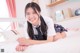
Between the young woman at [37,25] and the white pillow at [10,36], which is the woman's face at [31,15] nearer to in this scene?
the young woman at [37,25]

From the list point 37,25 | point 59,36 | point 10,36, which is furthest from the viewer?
point 10,36

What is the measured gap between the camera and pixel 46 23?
4.74ft

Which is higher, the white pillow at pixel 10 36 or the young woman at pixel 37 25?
the young woman at pixel 37 25

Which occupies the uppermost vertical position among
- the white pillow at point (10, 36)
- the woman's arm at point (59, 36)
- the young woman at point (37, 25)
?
the young woman at point (37, 25)

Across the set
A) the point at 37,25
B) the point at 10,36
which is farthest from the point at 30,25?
the point at 10,36

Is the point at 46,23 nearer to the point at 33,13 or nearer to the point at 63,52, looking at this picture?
the point at 33,13

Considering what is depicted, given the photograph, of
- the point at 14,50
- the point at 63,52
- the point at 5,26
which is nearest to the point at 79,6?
the point at 5,26

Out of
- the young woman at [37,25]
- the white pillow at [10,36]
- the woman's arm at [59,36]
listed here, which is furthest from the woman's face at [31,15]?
the white pillow at [10,36]

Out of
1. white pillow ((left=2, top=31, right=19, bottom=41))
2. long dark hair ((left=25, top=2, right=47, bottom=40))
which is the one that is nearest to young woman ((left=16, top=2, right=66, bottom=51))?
long dark hair ((left=25, top=2, right=47, bottom=40))

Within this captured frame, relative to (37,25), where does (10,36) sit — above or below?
below

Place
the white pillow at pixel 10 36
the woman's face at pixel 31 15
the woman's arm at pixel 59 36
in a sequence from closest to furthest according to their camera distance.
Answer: the woman's face at pixel 31 15 < the woman's arm at pixel 59 36 < the white pillow at pixel 10 36

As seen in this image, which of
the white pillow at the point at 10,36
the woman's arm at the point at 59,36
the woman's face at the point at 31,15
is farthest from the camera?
the white pillow at the point at 10,36

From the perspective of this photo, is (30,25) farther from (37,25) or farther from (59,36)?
(59,36)

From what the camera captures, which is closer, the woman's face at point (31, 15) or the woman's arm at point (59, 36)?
the woman's face at point (31, 15)
